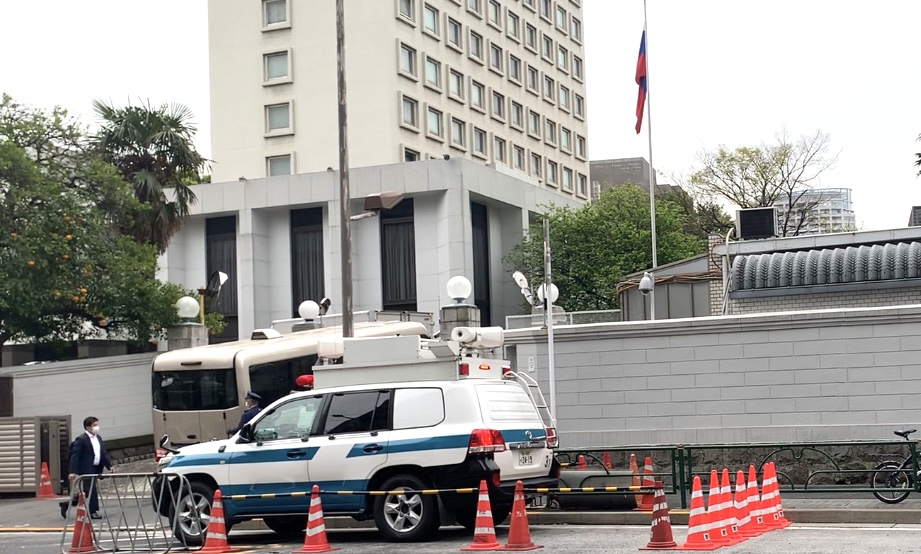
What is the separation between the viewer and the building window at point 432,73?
6244cm

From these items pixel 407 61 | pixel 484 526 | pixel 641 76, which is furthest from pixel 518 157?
pixel 484 526

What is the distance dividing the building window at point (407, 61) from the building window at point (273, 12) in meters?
6.26

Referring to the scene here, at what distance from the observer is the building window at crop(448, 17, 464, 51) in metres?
65.4

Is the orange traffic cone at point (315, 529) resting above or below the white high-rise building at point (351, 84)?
below

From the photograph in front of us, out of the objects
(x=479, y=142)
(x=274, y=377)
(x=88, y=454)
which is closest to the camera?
(x=88, y=454)

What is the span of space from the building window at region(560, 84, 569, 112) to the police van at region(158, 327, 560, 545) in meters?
65.9

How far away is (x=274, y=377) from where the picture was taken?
88.6ft

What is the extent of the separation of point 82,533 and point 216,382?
12.8 meters

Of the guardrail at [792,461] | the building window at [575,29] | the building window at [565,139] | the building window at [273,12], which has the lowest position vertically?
the guardrail at [792,461]

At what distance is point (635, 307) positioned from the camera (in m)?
33.8

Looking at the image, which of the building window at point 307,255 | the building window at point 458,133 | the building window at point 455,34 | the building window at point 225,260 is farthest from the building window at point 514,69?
the building window at point 225,260

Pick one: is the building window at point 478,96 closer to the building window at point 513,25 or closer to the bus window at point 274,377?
the building window at point 513,25

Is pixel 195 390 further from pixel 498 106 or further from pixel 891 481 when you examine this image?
pixel 498 106

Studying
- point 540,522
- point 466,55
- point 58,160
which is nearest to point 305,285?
point 466,55
